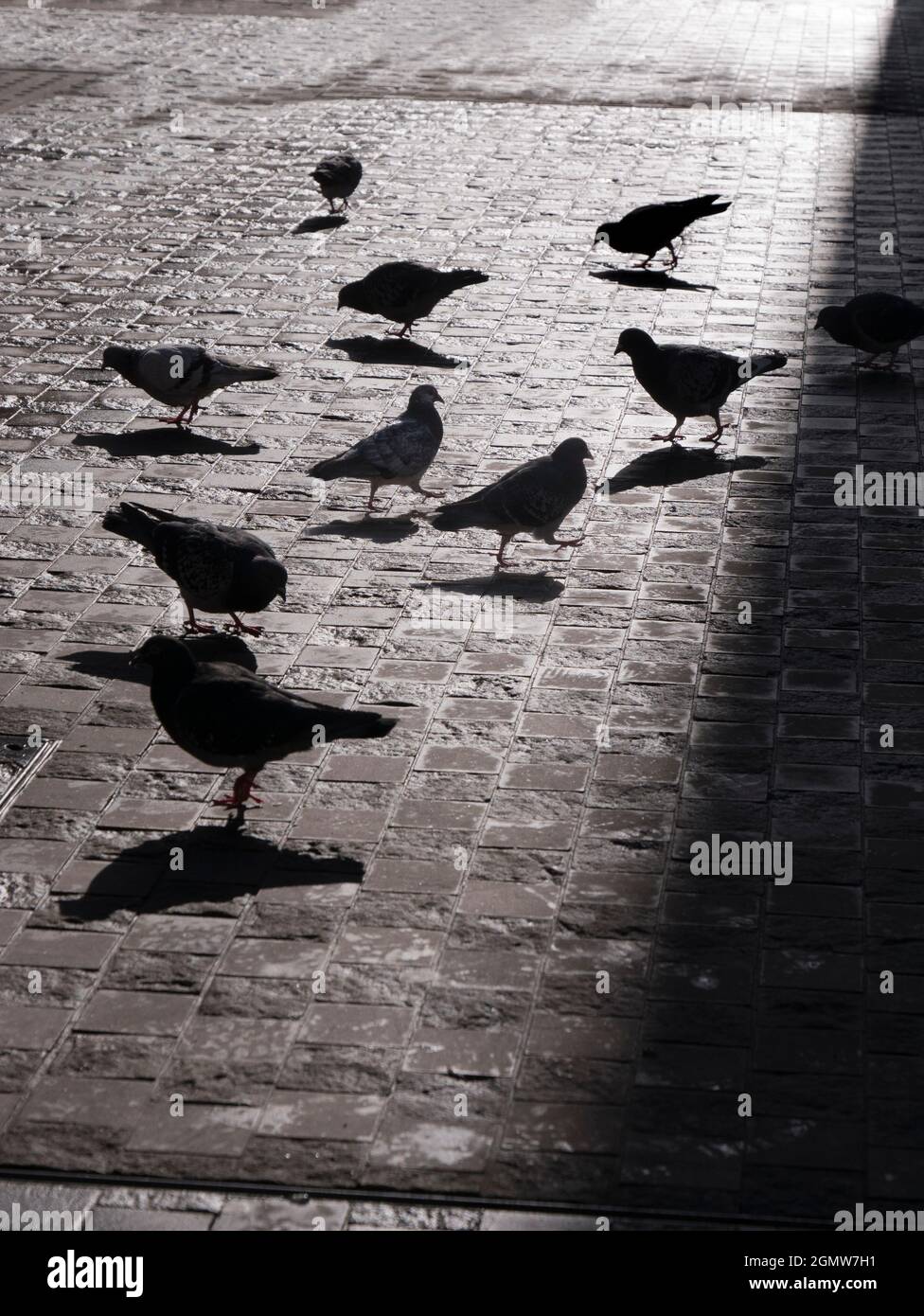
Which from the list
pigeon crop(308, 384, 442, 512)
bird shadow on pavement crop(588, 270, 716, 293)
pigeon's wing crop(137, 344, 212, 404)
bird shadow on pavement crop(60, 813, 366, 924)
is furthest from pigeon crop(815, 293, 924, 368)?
bird shadow on pavement crop(60, 813, 366, 924)

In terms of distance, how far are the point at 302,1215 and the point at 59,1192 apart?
0.73 metres

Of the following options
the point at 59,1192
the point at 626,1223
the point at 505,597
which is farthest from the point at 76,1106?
the point at 505,597

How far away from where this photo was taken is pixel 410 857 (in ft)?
21.9

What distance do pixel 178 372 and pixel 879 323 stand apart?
4981 mm

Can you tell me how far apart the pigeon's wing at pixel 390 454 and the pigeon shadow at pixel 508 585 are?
1012mm

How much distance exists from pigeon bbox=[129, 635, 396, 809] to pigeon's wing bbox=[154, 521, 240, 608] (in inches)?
51.3

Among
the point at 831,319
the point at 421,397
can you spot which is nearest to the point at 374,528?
the point at 421,397

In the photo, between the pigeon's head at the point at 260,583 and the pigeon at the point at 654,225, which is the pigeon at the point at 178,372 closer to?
the pigeon's head at the point at 260,583

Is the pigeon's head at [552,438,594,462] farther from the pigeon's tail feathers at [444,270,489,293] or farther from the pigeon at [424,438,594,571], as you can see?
the pigeon's tail feathers at [444,270,489,293]

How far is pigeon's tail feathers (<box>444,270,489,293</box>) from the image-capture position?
13.3 m

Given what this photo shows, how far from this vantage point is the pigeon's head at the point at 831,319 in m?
12.5

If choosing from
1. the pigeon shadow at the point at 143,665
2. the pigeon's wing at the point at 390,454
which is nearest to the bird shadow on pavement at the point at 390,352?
the pigeon's wing at the point at 390,454

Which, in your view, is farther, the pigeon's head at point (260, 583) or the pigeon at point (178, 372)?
the pigeon at point (178, 372)
